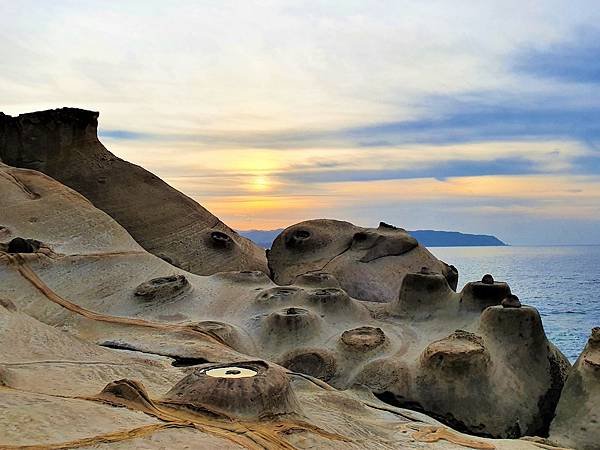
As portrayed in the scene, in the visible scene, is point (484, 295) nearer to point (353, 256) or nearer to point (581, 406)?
point (581, 406)

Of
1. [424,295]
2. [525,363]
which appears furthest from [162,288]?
[525,363]

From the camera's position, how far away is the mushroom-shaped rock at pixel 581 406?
635 centimetres

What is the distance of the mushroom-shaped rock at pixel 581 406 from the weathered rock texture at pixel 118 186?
658cm

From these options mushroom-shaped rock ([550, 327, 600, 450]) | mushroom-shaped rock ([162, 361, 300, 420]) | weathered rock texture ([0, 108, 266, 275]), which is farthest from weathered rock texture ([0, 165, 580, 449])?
weathered rock texture ([0, 108, 266, 275])

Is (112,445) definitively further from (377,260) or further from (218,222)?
(218,222)

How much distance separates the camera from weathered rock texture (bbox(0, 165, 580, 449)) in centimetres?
419

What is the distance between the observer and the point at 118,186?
526 inches

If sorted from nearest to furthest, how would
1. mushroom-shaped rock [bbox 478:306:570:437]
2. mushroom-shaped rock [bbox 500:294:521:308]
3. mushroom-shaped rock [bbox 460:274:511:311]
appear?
mushroom-shaped rock [bbox 478:306:570:437]
mushroom-shaped rock [bbox 500:294:521:308]
mushroom-shaped rock [bbox 460:274:511:311]

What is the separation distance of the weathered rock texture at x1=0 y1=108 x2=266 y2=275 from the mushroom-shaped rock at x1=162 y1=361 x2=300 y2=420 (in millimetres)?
7820

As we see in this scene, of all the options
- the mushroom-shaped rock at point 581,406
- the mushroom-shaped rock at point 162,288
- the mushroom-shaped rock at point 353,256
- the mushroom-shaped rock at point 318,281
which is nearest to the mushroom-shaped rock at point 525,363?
the mushroom-shaped rock at point 581,406

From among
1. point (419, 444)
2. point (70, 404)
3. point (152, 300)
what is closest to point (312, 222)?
point (152, 300)

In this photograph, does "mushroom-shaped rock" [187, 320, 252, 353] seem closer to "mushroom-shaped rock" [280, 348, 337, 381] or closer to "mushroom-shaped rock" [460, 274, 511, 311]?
"mushroom-shaped rock" [280, 348, 337, 381]

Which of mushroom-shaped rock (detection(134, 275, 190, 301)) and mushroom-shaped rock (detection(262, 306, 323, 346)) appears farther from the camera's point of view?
mushroom-shaped rock (detection(134, 275, 190, 301))

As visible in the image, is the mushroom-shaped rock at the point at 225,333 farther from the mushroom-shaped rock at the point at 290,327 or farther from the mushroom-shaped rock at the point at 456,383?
the mushroom-shaped rock at the point at 456,383
